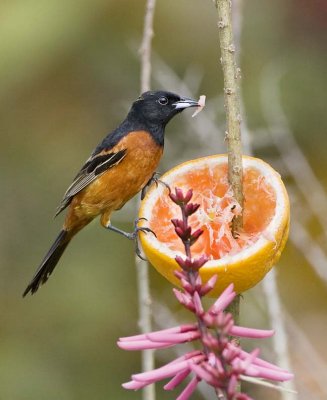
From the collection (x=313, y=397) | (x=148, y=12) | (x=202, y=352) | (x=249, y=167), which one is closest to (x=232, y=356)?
(x=202, y=352)

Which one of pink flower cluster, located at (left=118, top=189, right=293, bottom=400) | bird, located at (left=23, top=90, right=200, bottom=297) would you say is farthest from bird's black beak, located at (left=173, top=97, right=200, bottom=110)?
pink flower cluster, located at (left=118, top=189, right=293, bottom=400)

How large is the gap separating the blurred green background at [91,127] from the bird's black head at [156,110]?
125 centimetres

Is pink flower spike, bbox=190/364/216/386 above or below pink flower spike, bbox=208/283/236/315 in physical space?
below

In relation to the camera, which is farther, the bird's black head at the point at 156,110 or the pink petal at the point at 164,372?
the bird's black head at the point at 156,110

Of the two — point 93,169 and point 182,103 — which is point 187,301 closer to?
point 182,103

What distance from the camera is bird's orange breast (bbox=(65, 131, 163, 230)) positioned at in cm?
325

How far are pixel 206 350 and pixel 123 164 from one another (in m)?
2.19

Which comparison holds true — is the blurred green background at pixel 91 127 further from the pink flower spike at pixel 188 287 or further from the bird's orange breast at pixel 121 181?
the pink flower spike at pixel 188 287

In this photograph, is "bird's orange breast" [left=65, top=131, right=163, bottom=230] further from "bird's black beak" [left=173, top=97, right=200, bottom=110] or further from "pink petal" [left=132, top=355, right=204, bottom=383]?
"pink petal" [left=132, top=355, right=204, bottom=383]

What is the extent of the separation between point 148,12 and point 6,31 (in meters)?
2.65

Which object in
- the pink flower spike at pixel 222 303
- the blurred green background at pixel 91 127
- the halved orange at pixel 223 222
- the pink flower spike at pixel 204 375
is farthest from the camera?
the blurred green background at pixel 91 127

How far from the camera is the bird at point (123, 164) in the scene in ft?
10.7

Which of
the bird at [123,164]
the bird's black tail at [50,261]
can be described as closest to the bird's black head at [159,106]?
the bird at [123,164]

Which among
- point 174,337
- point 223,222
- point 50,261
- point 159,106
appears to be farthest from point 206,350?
point 50,261
